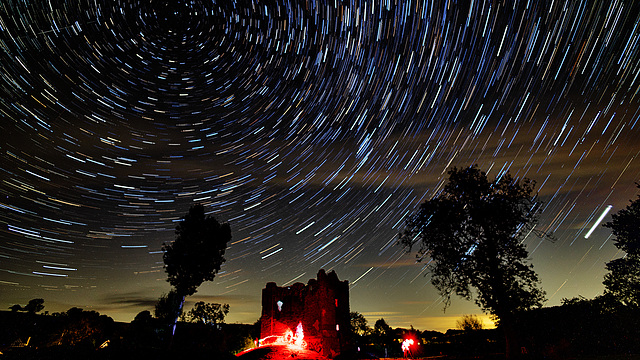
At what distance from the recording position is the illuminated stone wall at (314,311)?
3503cm

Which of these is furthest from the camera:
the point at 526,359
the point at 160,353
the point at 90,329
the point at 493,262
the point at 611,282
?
the point at 90,329

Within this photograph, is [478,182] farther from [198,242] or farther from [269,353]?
[198,242]

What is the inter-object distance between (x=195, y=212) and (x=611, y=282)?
128ft

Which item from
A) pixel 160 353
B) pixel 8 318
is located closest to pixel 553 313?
pixel 160 353

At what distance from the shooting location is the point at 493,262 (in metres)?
20.1

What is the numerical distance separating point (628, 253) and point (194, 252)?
121 ft

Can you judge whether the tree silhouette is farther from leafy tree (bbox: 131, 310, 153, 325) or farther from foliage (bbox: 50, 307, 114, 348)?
leafy tree (bbox: 131, 310, 153, 325)

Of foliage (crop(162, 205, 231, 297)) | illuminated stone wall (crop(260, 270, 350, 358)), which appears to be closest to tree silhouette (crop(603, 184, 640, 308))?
illuminated stone wall (crop(260, 270, 350, 358))

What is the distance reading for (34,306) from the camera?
4503 cm

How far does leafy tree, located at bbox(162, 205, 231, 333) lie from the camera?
29.5m

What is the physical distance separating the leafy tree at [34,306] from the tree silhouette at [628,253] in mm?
69337

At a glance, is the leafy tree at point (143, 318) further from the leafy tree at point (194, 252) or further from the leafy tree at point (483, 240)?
the leafy tree at point (483, 240)

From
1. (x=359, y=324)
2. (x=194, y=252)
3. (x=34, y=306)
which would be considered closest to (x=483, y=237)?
(x=194, y=252)

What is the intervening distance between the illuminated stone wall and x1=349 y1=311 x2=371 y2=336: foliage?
64681 mm
